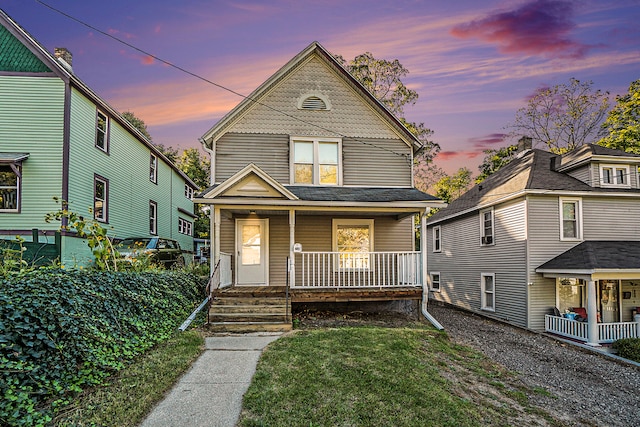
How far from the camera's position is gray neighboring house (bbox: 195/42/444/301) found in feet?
37.5

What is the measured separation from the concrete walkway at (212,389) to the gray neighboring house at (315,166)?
14.4ft

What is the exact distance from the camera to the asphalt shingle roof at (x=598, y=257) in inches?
460

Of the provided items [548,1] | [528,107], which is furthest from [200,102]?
[528,107]

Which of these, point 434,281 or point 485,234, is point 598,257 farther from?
point 434,281

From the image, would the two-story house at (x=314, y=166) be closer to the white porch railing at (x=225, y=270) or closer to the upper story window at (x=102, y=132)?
the white porch railing at (x=225, y=270)

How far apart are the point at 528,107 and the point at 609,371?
20.3 meters

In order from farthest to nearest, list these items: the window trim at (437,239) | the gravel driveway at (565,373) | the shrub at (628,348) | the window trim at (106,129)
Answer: the window trim at (437,239) → the window trim at (106,129) → the shrub at (628,348) → the gravel driveway at (565,373)

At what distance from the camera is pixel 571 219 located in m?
13.5

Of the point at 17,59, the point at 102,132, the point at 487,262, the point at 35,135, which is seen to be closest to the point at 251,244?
the point at 35,135

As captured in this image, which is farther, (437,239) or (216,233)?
(437,239)

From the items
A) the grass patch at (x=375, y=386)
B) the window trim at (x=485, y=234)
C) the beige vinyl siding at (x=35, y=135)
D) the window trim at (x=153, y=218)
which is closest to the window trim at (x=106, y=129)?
the beige vinyl siding at (x=35, y=135)

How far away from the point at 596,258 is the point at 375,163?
8.31 meters

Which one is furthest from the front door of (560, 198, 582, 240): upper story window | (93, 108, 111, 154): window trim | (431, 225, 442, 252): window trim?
(93, 108, 111, 154): window trim

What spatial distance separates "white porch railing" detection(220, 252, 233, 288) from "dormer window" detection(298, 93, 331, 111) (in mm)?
5746
